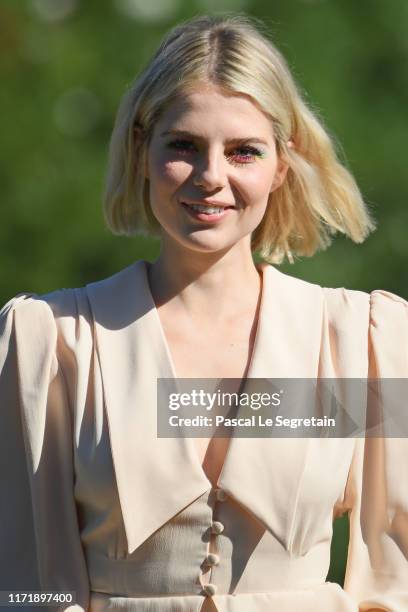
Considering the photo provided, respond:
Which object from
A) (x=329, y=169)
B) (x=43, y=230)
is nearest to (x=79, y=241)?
(x=43, y=230)

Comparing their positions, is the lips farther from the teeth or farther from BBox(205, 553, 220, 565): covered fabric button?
BBox(205, 553, 220, 565): covered fabric button

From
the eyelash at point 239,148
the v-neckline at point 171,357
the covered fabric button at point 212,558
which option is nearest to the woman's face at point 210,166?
the eyelash at point 239,148

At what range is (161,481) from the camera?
8.47ft

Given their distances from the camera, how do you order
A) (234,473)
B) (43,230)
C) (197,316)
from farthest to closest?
(43,230)
(197,316)
(234,473)

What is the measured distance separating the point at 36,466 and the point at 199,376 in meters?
0.35

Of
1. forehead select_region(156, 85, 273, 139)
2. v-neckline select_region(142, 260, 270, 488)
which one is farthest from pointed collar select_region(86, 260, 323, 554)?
forehead select_region(156, 85, 273, 139)

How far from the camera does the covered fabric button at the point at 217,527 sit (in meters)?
2.56

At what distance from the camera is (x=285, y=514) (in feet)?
8.46

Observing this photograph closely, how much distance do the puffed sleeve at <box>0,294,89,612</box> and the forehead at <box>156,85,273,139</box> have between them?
450 millimetres

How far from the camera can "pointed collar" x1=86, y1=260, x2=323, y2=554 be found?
2559mm

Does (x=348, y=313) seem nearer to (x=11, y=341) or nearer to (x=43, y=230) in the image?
(x=11, y=341)

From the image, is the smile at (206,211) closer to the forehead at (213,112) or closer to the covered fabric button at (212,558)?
the forehead at (213,112)

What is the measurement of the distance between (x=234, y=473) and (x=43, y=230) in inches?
203

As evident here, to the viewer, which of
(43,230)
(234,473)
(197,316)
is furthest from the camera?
(43,230)
